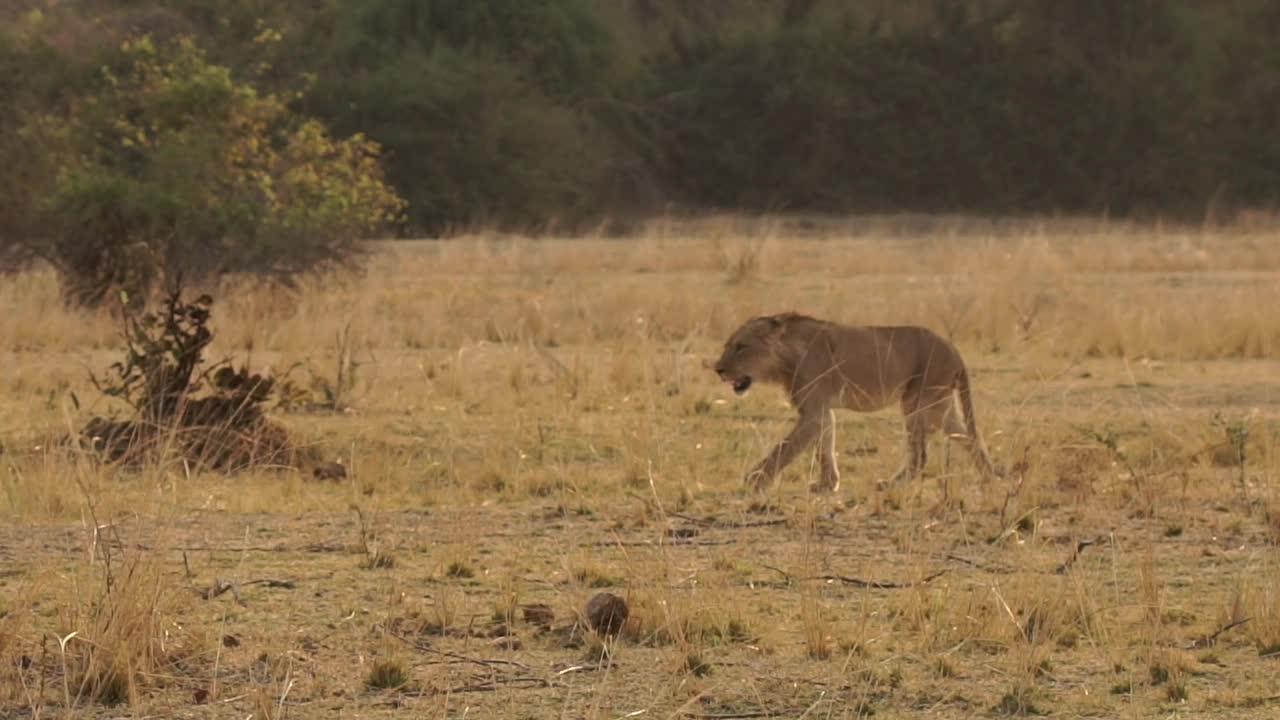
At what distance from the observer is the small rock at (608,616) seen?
6215mm

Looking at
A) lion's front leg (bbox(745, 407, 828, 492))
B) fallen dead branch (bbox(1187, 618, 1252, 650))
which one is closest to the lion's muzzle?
lion's front leg (bbox(745, 407, 828, 492))

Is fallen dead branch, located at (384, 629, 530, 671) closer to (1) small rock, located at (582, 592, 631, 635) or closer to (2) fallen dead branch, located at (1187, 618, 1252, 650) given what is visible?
(1) small rock, located at (582, 592, 631, 635)

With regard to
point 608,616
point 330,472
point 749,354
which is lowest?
point 330,472

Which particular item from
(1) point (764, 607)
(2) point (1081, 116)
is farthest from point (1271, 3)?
(1) point (764, 607)

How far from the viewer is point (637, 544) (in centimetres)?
771

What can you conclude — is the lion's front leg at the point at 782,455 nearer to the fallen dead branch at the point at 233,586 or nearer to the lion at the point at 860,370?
the lion at the point at 860,370

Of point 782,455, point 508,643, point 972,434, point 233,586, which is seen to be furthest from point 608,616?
point 972,434

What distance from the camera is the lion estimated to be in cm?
934

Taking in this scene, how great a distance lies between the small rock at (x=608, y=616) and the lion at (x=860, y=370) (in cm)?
312

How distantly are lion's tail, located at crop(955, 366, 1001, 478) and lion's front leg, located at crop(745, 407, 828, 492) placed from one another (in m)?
0.65

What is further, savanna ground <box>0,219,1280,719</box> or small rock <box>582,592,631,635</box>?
small rock <box>582,592,631,635</box>

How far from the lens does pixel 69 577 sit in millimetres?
6426

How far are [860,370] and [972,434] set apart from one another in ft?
1.72

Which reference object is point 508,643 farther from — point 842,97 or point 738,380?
point 842,97
